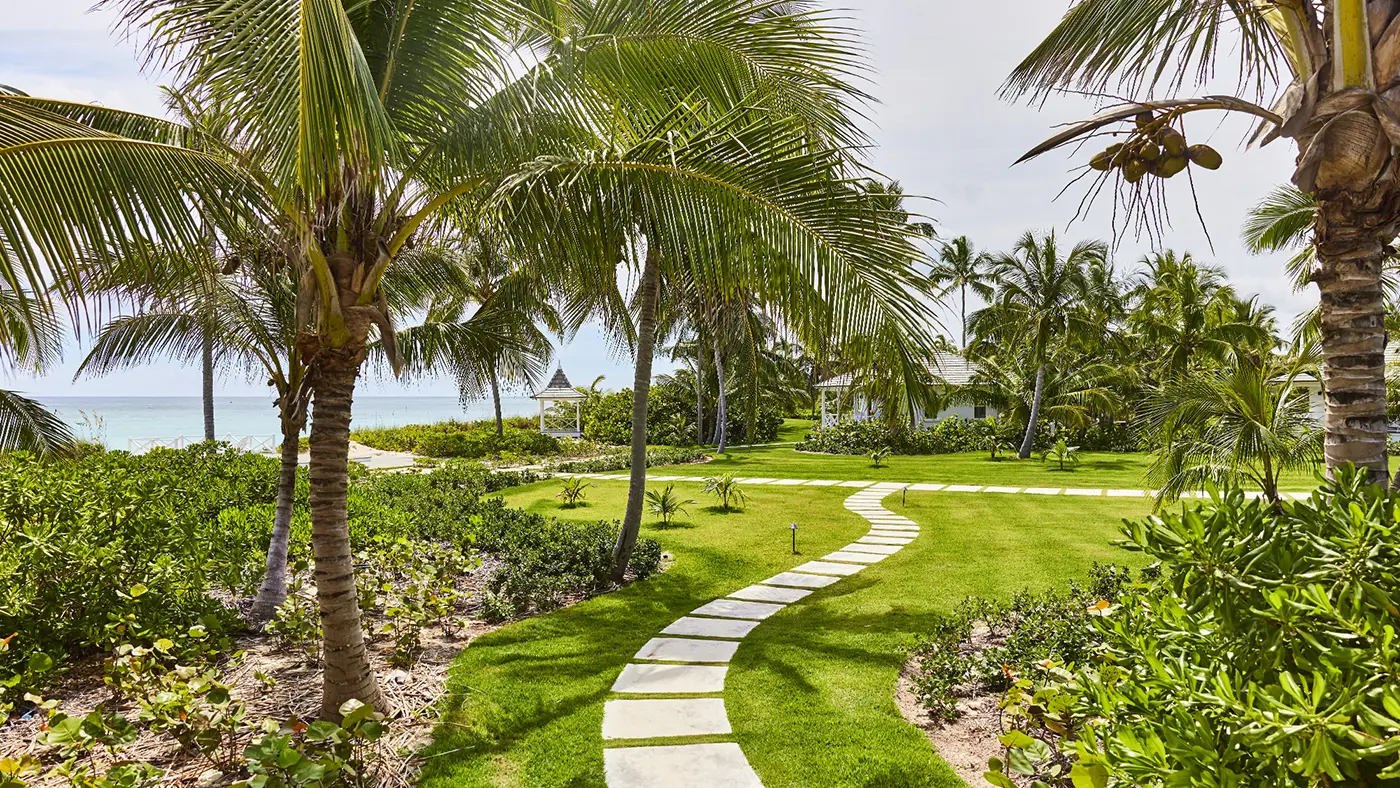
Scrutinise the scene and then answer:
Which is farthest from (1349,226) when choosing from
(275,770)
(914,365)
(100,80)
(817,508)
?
(817,508)

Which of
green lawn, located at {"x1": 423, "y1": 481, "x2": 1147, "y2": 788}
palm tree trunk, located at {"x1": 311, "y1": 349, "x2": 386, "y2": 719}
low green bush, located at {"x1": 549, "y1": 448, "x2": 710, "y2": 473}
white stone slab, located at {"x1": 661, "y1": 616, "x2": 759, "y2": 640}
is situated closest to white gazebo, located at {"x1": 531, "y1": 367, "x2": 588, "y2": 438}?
low green bush, located at {"x1": 549, "y1": 448, "x2": 710, "y2": 473}

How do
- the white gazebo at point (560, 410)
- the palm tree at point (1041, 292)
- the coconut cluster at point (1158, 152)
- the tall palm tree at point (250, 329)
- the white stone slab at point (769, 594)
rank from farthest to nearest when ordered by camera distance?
the white gazebo at point (560, 410) → the palm tree at point (1041, 292) → the white stone slab at point (769, 594) → the tall palm tree at point (250, 329) → the coconut cluster at point (1158, 152)

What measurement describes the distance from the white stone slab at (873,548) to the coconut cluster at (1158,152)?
7012mm

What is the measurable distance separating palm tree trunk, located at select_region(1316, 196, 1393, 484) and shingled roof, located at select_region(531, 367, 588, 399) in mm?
30484

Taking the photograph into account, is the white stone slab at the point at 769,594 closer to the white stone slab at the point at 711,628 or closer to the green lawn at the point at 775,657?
the green lawn at the point at 775,657

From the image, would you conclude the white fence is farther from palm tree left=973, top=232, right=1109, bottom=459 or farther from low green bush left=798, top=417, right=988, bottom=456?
palm tree left=973, top=232, right=1109, bottom=459

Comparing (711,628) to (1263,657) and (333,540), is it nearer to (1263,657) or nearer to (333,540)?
(333,540)

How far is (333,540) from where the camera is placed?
395 centimetres

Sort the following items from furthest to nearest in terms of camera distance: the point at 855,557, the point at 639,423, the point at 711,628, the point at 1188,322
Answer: the point at 1188,322 < the point at 855,557 < the point at 639,423 < the point at 711,628

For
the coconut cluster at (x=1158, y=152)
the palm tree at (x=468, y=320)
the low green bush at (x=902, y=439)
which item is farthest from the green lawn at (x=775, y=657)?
the low green bush at (x=902, y=439)

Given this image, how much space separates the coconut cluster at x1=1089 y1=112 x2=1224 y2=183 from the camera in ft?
10.4

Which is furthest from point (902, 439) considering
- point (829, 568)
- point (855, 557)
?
point (829, 568)

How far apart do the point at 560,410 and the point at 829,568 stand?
2724 cm

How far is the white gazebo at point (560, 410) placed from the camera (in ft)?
110
